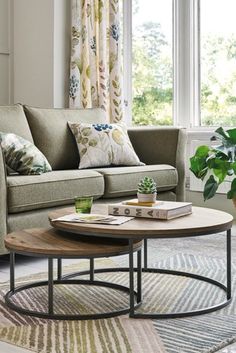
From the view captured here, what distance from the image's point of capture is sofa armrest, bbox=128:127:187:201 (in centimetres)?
407

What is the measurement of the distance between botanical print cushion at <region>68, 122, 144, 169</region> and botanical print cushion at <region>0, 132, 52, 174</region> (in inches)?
23.4

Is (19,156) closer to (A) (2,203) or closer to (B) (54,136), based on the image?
(A) (2,203)

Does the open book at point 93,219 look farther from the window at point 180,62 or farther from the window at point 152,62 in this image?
the window at point 152,62

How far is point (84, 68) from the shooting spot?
488cm

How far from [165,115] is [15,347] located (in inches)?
143

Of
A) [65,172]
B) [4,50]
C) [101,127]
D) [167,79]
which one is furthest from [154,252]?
[4,50]

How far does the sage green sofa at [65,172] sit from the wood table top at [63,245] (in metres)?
0.63

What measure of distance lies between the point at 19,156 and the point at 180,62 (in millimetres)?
2341

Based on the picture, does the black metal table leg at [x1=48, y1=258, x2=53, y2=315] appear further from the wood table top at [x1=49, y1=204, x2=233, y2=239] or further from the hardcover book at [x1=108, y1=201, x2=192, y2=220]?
the hardcover book at [x1=108, y1=201, x2=192, y2=220]

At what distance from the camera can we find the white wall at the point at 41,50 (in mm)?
4855

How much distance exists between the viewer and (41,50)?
4934mm

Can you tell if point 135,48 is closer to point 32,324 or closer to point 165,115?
point 165,115

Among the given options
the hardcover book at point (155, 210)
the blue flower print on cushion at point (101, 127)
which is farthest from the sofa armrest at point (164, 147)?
the hardcover book at point (155, 210)

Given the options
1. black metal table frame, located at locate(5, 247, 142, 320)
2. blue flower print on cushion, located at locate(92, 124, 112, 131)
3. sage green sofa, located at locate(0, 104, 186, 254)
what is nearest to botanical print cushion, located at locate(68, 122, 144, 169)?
blue flower print on cushion, located at locate(92, 124, 112, 131)
